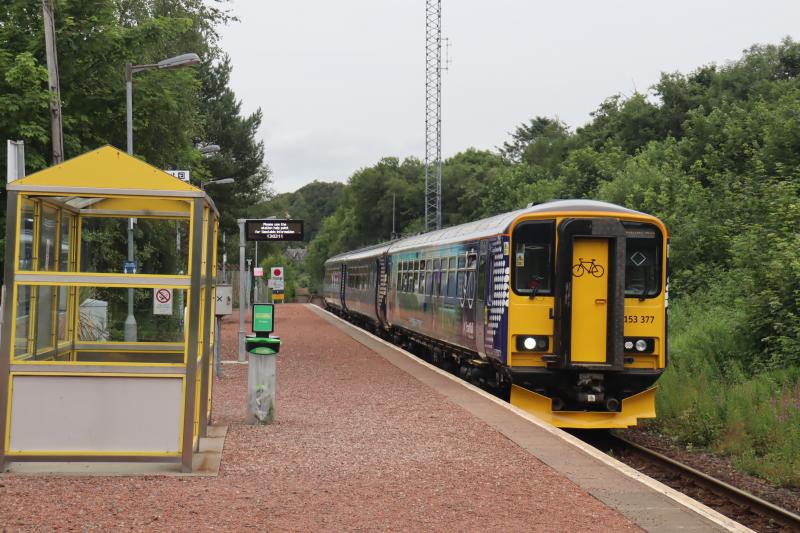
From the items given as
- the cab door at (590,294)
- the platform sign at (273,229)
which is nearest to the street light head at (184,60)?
the platform sign at (273,229)

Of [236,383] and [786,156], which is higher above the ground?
[786,156]

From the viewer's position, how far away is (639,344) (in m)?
13.4

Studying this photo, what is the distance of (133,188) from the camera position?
28.1ft

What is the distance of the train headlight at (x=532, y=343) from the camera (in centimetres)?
1330

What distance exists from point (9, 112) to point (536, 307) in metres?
10.9

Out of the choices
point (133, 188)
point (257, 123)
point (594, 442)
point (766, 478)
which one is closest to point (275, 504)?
point (133, 188)

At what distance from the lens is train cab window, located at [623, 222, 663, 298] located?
44.3 ft

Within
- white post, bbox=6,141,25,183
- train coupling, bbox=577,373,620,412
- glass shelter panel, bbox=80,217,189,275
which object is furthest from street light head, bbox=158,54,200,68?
white post, bbox=6,141,25,183

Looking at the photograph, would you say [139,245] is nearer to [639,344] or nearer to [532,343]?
[532,343]

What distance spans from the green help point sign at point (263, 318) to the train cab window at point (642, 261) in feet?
15.2

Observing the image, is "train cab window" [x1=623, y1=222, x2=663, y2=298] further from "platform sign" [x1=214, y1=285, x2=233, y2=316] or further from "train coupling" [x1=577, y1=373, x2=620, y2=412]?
"platform sign" [x1=214, y1=285, x2=233, y2=316]

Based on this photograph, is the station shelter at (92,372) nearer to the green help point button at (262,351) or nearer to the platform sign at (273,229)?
the green help point button at (262,351)

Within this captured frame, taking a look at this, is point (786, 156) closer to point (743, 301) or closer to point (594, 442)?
point (743, 301)

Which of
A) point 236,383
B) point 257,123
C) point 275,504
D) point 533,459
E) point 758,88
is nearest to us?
point 275,504
